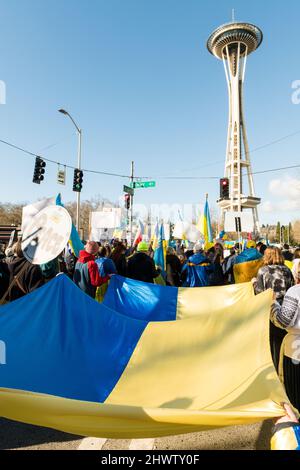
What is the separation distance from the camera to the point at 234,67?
88438 mm

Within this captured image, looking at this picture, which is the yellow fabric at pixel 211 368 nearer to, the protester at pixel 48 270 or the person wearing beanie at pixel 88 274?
the protester at pixel 48 270

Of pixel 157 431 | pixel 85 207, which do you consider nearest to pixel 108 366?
pixel 157 431

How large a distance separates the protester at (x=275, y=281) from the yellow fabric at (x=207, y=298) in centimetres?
82

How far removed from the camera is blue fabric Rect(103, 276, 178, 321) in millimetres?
5566

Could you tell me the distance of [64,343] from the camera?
3521 mm

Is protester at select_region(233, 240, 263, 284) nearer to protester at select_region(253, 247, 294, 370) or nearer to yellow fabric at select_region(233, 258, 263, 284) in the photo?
yellow fabric at select_region(233, 258, 263, 284)

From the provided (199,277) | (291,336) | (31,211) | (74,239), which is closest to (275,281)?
→ (291,336)

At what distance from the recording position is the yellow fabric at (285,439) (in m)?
1.94

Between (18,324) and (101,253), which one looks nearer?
(18,324)

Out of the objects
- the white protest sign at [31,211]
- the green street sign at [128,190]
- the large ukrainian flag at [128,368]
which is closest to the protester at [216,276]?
the white protest sign at [31,211]

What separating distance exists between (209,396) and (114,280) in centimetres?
351

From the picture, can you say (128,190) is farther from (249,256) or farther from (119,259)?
(119,259)

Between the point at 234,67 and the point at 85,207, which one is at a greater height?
the point at 234,67
